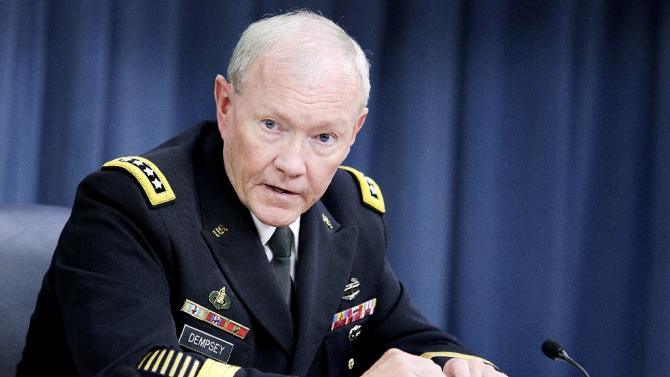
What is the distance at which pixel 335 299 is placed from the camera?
1653mm

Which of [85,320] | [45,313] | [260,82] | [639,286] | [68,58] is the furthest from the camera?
[639,286]

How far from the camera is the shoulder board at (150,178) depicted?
1.45m

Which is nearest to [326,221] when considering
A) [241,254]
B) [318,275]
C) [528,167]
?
[318,275]

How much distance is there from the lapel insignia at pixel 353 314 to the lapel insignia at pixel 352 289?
2 cm

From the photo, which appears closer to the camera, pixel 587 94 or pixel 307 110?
pixel 307 110

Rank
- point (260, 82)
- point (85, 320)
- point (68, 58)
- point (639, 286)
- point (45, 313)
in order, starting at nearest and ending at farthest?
point (85, 320) < point (260, 82) < point (45, 313) < point (68, 58) < point (639, 286)

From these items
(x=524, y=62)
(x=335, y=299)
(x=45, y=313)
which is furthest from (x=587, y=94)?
(x=45, y=313)

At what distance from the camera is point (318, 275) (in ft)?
5.35

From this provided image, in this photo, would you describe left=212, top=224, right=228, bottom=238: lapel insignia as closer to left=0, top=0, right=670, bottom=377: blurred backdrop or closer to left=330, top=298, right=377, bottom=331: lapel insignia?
left=330, top=298, right=377, bottom=331: lapel insignia

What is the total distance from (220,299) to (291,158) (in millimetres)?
275

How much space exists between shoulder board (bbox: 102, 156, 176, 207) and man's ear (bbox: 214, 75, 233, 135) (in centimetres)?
15

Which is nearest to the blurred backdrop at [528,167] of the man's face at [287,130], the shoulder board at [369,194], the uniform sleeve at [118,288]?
the shoulder board at [369,194]

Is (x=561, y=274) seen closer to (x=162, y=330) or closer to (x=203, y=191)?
(x=203, y=191)

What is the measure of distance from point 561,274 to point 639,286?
10.1 inches
